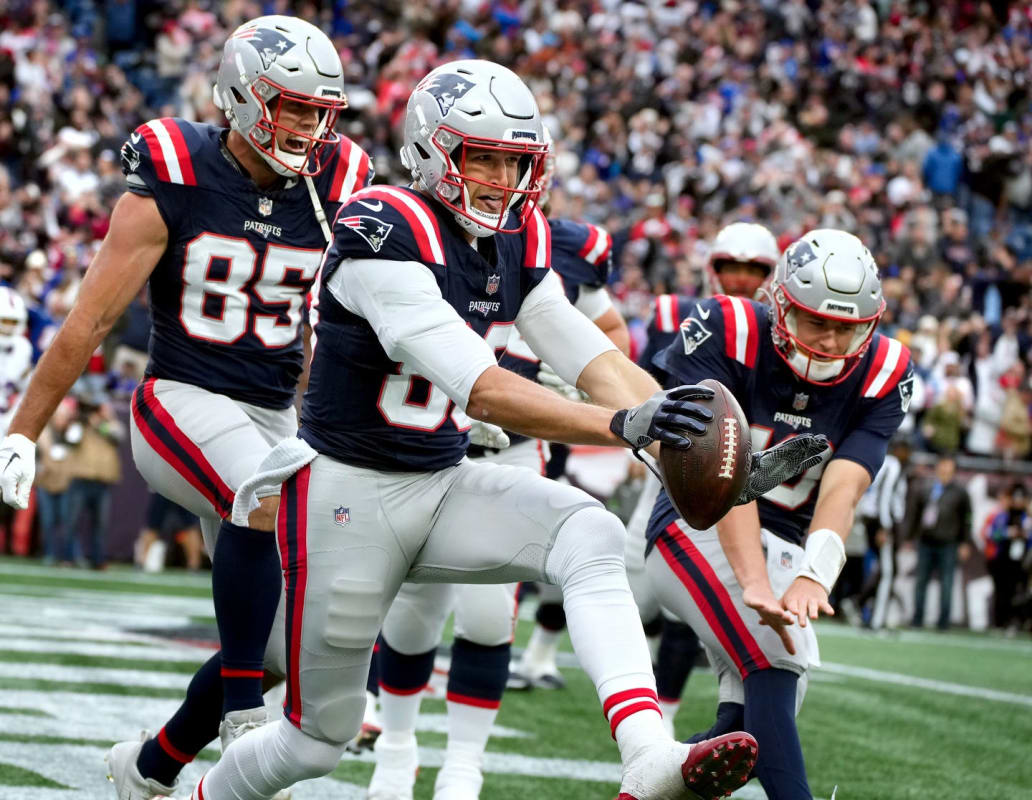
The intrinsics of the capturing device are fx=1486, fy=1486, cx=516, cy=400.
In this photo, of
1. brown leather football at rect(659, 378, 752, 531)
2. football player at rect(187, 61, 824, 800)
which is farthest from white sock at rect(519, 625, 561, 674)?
brown leather football at rect(659, 378, 752, 531)

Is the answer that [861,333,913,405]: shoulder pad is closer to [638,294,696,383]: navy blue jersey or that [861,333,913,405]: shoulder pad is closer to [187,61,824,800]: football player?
[187,61,824,800]: football player

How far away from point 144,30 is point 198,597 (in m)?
9.70

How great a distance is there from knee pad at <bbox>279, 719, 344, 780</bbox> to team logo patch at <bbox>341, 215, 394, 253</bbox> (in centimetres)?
104

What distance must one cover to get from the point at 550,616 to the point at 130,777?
328 cm

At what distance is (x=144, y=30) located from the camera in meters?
17.7

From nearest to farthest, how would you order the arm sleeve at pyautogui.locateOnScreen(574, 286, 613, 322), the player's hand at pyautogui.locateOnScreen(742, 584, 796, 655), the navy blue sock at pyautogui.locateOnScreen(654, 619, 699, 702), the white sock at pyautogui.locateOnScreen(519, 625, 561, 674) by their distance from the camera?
the player's hand at pyautogui.locateOnScreen(742, 584, 796, 655) < the navy blue sock at pyautogui.locateOnScreen(654, 619, 699, 702) < the arm sleeve at pyautogui.locateOnScreen(574, 286, 613, 322) < the white sock at pyautogui.locateOnScreen(519, 625, 561, 674)

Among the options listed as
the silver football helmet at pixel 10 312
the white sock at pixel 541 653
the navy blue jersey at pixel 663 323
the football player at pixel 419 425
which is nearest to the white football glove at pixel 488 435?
the football player at pixel 419 425

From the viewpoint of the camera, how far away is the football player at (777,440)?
143 inches

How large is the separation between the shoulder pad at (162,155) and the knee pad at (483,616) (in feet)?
4.73

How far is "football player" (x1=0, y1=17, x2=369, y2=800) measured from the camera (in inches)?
148

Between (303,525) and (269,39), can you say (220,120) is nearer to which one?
(269,39)

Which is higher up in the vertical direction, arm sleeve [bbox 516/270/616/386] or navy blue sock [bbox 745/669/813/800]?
arm sleeve [bbox 516/270/616/386]

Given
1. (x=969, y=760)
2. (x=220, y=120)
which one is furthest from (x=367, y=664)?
(x=220, y=120)

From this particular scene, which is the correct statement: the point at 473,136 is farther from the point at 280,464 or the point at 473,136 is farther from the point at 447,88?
the point at 280,464
